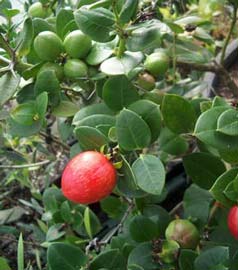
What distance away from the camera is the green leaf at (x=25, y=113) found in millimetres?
733

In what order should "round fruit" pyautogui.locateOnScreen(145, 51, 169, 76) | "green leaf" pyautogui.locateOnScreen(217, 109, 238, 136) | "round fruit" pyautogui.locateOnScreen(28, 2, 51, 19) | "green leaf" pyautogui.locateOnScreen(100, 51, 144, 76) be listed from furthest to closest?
"round fruit" pyautogui.locateOnScreen(28, 2, 51, 19) → "round fruit" pyautogui.locateOnScreen(145, 51, 169, 76) → "green leaf" pyautogui.locateOnScreen(100, 51, 144, 76) → "green leaf" pyautogui.locateOnScreen(217, 109, 238, 136)

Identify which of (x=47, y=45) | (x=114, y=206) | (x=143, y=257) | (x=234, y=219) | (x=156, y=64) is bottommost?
(x=114, y=206)

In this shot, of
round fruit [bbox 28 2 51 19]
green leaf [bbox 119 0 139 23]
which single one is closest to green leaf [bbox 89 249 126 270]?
green leaf [bbox 119 0 139 23]

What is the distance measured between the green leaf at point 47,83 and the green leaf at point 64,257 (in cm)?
23

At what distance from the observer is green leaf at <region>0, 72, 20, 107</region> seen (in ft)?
2.25

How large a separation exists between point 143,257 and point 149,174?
0.19 metres

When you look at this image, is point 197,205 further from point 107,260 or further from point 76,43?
point 76,43

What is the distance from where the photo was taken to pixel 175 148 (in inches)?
31.6

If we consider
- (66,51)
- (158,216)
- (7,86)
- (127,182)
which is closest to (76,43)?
(66,51)

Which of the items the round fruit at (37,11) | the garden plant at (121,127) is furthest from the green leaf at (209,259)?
the round fruit at (37,11)

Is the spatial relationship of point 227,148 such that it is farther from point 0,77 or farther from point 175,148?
point 0,77

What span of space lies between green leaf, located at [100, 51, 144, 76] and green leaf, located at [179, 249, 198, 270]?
0.92ft

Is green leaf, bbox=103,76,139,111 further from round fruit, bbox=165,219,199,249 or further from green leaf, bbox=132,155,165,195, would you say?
round fruit, bbox=165,219,199,249

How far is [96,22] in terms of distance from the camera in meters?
0.68
